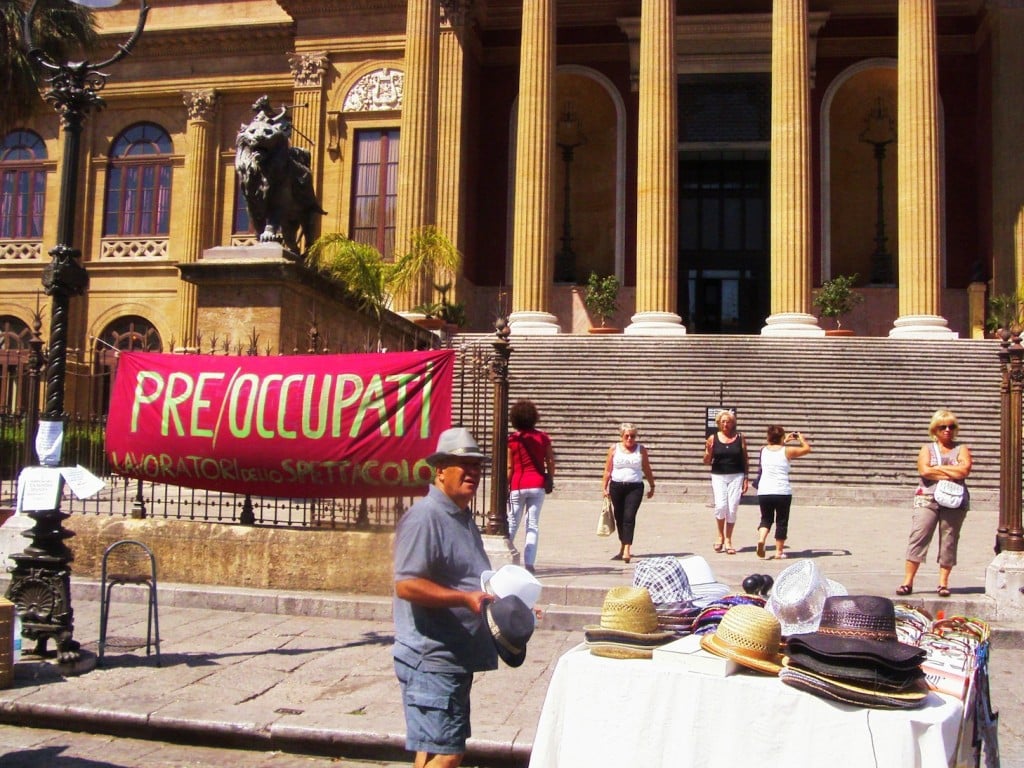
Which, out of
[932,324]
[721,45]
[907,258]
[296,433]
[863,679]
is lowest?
[863,679]

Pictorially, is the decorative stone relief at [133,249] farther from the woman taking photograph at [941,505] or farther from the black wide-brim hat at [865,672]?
the black wide-brim hat at [865,672]

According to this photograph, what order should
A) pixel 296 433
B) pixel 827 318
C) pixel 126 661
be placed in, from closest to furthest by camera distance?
pixel 126 661
pixel 296 433
pixel 827 318

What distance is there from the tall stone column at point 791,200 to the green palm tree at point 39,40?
49.6 ft

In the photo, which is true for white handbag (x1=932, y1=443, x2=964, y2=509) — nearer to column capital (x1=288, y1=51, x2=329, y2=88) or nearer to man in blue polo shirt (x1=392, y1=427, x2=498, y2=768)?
man in blue polo shirt (x1=392, y1=427, x2=498, y2=768)

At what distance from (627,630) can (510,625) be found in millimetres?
635

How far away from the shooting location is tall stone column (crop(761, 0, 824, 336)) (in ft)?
75.8

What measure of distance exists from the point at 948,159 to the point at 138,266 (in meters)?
24.5

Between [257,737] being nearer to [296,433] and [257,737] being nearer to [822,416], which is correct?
[296,433]

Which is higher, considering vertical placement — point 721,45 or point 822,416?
point 721,45

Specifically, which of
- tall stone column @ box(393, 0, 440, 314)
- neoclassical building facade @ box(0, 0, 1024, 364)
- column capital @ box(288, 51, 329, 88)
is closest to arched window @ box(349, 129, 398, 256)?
Result: neoclassical building facade @ box(0, 0, 1024, 364)

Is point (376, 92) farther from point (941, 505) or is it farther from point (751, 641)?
point (751, 641)

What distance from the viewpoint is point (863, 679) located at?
11.1 ft

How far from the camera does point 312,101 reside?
99.5 ft

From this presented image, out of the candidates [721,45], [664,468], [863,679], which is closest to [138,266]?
[721,45]
